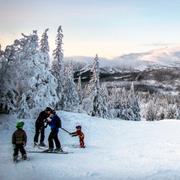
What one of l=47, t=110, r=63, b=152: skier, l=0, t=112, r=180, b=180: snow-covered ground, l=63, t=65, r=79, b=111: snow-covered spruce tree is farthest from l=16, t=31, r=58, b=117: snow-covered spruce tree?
l=63, t=65, r=79, b=111: snow-covered spruce tree

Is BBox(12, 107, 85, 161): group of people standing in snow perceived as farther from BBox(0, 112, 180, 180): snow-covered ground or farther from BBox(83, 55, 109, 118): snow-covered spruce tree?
BBox(83, 55, 109, 118): snow-covered spruce tree

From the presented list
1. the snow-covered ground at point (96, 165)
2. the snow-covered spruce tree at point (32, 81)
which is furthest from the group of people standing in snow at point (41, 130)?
the snow-covered spruce tree at point (32, 81)

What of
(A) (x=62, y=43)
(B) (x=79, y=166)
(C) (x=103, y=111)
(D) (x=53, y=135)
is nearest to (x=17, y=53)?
(D) (x=53, y=135)

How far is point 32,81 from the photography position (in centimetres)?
3747

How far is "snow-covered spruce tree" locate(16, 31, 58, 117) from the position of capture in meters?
36.0

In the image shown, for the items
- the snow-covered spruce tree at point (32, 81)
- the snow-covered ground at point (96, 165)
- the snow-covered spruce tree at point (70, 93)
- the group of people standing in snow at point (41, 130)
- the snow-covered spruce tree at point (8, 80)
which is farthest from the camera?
the snow-covered spruce tree at point (70, 93)

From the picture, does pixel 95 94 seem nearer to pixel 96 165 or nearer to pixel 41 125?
pixel 41 125

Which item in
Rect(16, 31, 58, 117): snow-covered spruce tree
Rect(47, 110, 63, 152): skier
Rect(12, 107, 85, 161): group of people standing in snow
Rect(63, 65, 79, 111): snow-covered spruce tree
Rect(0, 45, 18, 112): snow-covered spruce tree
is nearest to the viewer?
Rect(12, 107, 85, 161): group of people standing in snow

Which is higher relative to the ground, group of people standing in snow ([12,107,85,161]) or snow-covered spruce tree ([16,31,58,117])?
snow-covered spruce tree ([16,31,58,117])

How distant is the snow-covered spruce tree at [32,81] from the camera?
3600 centimetres

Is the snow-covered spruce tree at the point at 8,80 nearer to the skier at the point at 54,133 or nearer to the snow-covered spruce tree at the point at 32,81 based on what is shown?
the snow-covered spruce tree at the point at 32,81

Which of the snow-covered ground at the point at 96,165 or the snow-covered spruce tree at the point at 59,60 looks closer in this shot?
the snow-covered ground at the point at 96,165

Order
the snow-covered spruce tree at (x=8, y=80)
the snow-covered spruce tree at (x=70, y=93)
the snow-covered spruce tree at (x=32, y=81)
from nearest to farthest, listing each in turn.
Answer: the snow-covered spruce tree at (x=8, y=80) → the snow-covered spruce tree at (x=32, y=81) → the snow-covered spruce tree at (x=70, y=93)

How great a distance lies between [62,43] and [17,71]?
3078 centimetres
